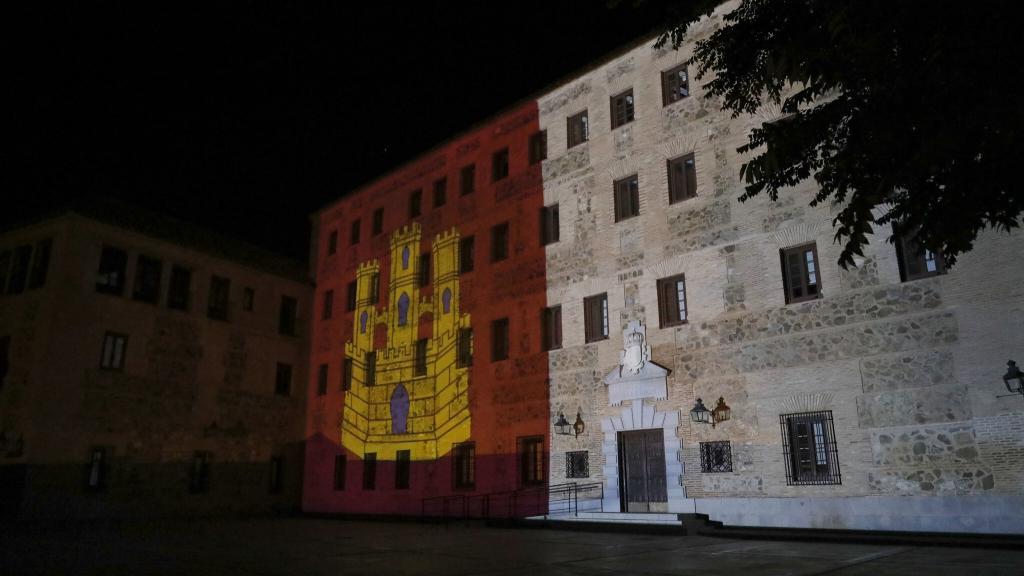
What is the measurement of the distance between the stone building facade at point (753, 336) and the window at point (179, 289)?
Result: 1331cm

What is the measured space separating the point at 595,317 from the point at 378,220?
11.0m

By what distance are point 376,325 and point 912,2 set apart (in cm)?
2006

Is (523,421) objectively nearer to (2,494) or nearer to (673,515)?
(673,515)

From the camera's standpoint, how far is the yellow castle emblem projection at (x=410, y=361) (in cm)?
2072

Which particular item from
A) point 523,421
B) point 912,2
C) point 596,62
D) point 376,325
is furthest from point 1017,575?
point 376,325

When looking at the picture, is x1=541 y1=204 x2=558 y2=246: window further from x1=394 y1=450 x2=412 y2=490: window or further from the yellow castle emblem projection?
x1=394 y1=450 x2=412 y2=490: window

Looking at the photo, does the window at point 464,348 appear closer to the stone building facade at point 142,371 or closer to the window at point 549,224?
the window at point 549,224

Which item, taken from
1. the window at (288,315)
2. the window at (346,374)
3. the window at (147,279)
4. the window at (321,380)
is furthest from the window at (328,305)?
the window at (147,279)

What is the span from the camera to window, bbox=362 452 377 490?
2273 cm

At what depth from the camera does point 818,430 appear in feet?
44.2

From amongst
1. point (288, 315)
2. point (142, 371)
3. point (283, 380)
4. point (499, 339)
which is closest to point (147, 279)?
point (142, 371)

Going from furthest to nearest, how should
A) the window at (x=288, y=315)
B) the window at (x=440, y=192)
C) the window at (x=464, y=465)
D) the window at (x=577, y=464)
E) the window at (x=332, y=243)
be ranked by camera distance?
the window at (x=332, y=243) → the window at (x=288, y=315) → the window at (x=440, y=192) → the window at (x=464, y=465) → the window at (x=577, y=464)

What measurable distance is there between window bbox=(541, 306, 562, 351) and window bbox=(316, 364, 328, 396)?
1081 cm

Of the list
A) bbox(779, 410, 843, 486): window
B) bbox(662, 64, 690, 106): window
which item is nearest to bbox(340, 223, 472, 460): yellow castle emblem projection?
bbox(662, 64, 690, 106): window
